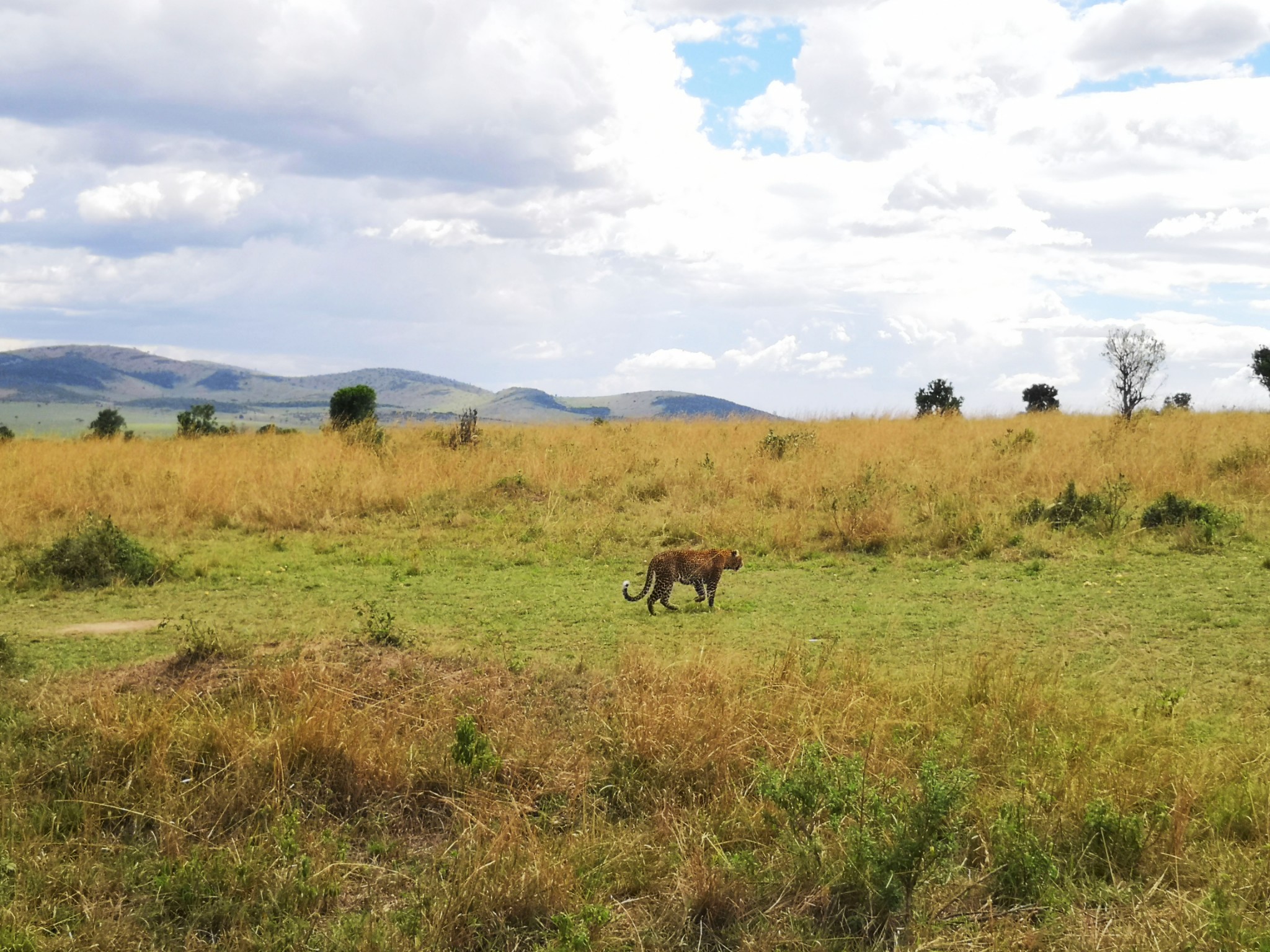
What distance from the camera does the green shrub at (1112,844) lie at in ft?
14.8

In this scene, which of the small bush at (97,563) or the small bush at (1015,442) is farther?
the small bush at (1015,442)

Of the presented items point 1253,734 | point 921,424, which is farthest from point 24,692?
point 921,424

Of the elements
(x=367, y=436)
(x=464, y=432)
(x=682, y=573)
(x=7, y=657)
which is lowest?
(x=7, y=657)

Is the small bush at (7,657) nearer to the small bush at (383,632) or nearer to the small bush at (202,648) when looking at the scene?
the small bush at (202,648)

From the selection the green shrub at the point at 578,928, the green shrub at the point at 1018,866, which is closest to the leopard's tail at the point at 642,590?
the green shrub at the point at 1018,866

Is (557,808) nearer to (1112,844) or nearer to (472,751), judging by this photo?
(472,751)

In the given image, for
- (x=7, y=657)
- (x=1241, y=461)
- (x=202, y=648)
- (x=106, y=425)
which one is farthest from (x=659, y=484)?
(x=106, y=425)

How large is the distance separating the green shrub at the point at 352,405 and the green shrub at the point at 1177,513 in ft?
56.9

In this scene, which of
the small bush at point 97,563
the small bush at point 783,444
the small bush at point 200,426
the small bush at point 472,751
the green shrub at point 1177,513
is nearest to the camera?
the small bush at point 472,751

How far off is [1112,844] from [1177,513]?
8107 mm

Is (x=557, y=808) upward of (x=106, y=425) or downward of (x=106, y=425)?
downward

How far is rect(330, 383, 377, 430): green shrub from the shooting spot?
2427 cm

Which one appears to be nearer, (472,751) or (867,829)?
(867,829)

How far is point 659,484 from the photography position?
14828mm
